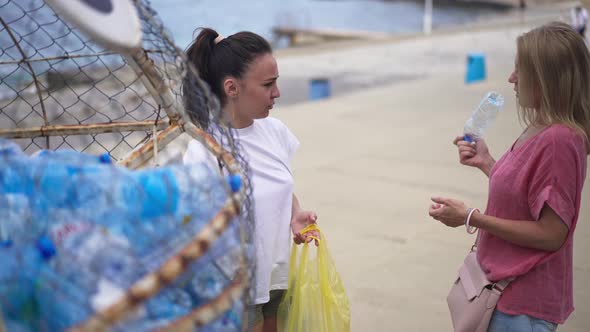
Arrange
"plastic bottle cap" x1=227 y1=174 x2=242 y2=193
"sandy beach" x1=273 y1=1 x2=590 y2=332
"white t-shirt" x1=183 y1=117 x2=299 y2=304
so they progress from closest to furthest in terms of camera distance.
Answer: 1. "plastic bottle cap" x1=227 y1=174 x2=242 y2=193
2. "white t-shirt" x1=183 y1=117 x2=299 y2=304
3. "sandy beach" x1=273 y1=1 x2=590 y2=332

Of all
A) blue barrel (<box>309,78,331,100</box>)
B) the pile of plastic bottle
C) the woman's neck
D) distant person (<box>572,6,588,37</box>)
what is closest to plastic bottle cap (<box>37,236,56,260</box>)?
the pile of plastic bottle

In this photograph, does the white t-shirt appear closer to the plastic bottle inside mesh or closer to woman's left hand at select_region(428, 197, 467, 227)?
woman's left hand at select_region(428, 197, 467, 227)

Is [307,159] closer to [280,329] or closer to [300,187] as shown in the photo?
[300,187]

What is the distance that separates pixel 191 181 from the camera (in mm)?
1482

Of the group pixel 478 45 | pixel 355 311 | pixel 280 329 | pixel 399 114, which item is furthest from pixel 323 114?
pixel 478 45

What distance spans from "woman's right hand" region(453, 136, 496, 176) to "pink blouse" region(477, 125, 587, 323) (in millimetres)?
267

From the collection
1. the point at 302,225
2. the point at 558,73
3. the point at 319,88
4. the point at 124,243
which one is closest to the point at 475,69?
the point at 319,88

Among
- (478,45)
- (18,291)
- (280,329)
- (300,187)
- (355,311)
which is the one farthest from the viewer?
(478,45)

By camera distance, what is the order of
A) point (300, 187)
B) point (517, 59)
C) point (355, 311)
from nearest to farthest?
point (517, 59)
point (355, 311)
point (300, 187)

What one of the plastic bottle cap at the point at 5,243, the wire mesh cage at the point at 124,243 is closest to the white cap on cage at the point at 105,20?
the wire mesh cage at the point at 124,243

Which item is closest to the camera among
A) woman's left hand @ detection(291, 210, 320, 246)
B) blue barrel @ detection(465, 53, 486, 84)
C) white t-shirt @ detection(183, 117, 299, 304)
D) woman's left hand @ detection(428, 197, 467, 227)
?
woman's left hand @ detection(428, 197, 467, 227)

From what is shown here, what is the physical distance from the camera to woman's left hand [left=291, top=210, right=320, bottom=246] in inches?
91.9

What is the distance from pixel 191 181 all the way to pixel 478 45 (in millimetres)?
17612

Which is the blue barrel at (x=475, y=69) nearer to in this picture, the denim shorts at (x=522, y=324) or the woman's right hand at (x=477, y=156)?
the woman's right hand at (x=477, y=156)
